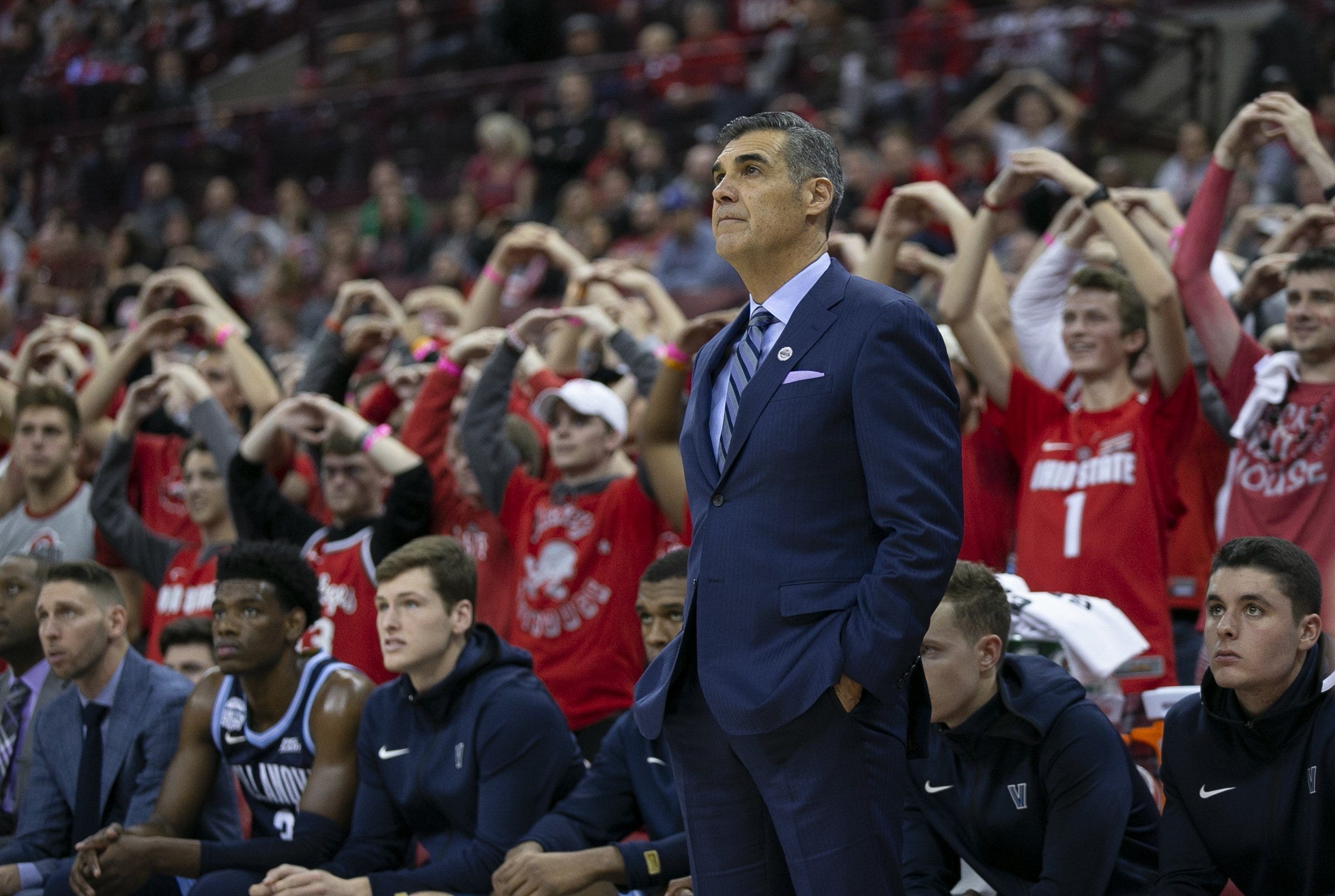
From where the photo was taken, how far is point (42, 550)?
650cm

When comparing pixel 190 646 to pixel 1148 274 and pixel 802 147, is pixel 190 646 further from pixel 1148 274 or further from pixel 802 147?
pixel 802 147

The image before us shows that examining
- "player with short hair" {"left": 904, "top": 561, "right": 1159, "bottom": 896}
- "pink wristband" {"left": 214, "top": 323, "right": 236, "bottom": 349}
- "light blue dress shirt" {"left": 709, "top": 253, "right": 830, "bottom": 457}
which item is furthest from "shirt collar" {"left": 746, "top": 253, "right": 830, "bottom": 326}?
"pink wristband" {"left": 214, "top": 323, "right": 236, "bottom": 349}

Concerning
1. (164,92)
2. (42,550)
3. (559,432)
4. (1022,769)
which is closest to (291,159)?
(164,92)

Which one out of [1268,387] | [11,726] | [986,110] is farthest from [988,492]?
[986,110]

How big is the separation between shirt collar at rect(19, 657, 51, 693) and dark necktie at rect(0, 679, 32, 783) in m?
0.01

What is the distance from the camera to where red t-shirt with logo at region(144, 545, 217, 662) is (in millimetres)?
5980

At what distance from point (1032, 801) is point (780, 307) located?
1.56 metres

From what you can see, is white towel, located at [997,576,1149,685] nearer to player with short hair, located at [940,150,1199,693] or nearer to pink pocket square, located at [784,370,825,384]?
player with short hair, located at [940,150,1199,693]

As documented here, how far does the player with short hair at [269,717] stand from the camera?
468 cm

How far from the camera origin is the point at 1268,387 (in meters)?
4.56

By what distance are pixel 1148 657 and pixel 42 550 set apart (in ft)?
14.4

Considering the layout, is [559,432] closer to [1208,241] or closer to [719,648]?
[1208,241]

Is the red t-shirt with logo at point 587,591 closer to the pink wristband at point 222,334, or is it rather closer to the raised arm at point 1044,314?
the raised arm at point 1044,314

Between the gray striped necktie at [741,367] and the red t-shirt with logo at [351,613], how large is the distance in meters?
2.98
